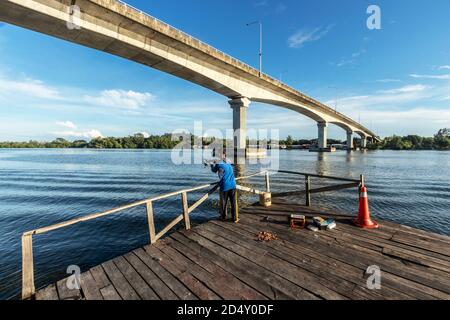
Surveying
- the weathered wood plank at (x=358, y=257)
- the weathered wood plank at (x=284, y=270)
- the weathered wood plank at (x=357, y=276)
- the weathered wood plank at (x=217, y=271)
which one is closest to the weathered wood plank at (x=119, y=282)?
the weathered wood plank at (x=217, y=271)

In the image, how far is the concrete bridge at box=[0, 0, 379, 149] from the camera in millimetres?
14812

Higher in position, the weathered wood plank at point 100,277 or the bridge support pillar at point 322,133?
the bridge support pillar at point 322,133

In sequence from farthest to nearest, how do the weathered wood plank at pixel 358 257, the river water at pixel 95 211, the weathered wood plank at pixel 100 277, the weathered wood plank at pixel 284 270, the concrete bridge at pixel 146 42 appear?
the concrete bridge at pixel 146 42 → the river water at pixel 95 211 → the weathered wood plank at pixel 100 277 → the weathered wood plank at pixel 358 257 → the weathered wood plank at pixel 284 270

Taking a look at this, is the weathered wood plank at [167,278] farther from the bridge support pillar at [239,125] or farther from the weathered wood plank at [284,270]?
the bridge support pillar at [239,125]

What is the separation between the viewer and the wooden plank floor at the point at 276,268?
343cm

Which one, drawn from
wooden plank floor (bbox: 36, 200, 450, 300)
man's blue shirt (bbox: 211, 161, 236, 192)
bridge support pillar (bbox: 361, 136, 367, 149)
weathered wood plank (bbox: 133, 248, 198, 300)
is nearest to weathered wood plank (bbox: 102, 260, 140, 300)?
wooden plank floor (bbox: 36, 200, 450, 300)

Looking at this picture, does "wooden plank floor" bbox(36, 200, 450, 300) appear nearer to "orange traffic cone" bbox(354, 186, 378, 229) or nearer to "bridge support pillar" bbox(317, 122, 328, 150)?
"orange traffic cone" bbox(354, 186, 378, 229)

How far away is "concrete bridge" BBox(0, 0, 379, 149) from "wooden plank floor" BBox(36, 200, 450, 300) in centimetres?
1816


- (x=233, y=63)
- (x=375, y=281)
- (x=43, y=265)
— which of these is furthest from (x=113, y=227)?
(x=233, y=63)

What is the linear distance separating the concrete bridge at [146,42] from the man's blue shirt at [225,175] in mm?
17171

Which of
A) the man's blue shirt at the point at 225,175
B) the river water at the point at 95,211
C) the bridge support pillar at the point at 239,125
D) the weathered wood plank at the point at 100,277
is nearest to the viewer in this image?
the weathered wood plank at the point at 100,277

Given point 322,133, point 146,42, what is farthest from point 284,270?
point 322,133

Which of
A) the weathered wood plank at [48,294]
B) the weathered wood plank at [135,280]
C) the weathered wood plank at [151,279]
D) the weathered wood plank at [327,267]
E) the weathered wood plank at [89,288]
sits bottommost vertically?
the weathered wood plank at [48,294]
